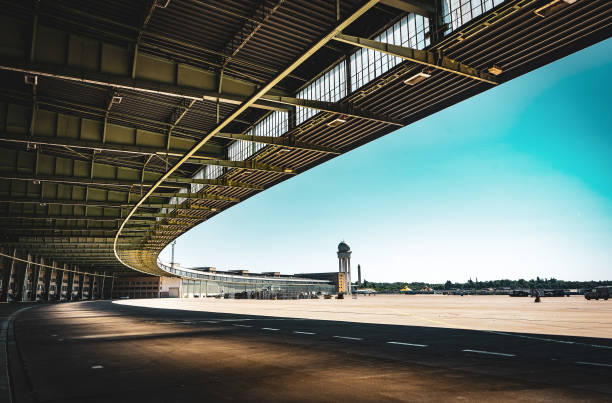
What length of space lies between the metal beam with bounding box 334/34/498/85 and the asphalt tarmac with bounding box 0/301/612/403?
9940 mm

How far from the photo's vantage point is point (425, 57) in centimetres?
1630

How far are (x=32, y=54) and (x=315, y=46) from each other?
11067mm

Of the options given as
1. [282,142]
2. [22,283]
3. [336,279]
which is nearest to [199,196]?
[282,142]

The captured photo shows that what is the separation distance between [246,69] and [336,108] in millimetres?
4911

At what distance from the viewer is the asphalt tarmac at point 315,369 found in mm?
6016

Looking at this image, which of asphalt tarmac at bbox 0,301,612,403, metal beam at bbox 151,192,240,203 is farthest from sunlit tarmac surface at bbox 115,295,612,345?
metal beam at bbox 151,192,240,203

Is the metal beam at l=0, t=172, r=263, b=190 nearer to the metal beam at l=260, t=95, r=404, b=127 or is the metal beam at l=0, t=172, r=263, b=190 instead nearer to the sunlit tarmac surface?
the sunlit tarmac surface

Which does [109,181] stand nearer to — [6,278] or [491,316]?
[491,316]

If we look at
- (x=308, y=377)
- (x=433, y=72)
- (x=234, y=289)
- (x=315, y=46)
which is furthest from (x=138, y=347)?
(x=234, y=289)

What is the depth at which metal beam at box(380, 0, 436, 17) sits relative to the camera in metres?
14.6

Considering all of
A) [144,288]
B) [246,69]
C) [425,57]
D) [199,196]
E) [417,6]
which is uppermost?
[246,69]

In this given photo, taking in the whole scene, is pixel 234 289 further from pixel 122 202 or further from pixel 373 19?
pixel 373 19

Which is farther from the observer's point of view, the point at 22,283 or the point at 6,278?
the point at 22,283

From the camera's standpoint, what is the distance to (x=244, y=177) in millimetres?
34125
